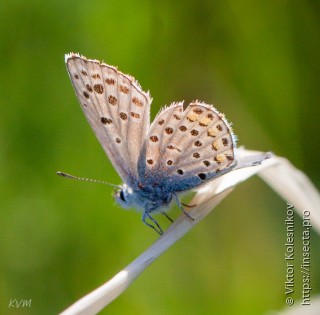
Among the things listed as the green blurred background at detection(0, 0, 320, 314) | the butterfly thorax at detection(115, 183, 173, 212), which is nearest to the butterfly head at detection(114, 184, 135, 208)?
the butterfly thorax at detection(115, 183, 173, 212)

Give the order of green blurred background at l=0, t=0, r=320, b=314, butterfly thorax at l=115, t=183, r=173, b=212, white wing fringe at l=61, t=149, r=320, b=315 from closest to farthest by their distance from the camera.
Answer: white wing fringe at l=61, t=149, r=320, b=315, butterfly thorax at l=115, t=183, r=173, b=212, green blurred background at l=0, t=0, r=320, b=314

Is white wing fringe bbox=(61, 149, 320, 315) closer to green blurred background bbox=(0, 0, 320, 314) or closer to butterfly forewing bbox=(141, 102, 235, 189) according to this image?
butterfly forewing bbox=(141, 102, 235, 189)

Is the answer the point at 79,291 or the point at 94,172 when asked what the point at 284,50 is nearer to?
the point at 94,172

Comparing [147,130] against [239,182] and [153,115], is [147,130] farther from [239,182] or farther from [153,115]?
[153,115]

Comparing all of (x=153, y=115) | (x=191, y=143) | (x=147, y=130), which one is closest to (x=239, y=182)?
(x=191, y=143)

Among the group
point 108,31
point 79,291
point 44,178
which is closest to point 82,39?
point 108,31

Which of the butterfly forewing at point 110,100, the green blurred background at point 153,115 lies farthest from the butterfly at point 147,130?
the green blurred background at point 153,115

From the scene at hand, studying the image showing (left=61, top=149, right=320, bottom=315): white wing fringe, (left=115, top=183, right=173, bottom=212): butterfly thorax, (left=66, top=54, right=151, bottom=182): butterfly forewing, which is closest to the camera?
(left=61, top=149, right=320, bottom=315): white wing fringe
